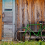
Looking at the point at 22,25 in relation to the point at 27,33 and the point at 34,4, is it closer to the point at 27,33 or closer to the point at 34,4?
the point at 27,33

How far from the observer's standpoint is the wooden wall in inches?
253

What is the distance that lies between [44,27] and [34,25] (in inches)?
26.4

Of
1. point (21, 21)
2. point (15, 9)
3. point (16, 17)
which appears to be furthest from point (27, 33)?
point (15, 9)

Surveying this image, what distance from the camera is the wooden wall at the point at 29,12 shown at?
6.41 meters

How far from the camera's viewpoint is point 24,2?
648cm

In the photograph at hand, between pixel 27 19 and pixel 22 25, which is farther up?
pixel 27 19

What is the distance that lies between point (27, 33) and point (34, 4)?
6.40 feet

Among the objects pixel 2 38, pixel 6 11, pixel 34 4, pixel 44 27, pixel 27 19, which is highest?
pixel 34 4

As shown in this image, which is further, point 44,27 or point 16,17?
point 16,17

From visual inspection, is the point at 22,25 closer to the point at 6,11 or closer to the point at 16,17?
the point at 16,17

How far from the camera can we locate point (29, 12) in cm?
643

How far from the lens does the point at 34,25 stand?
6414mm

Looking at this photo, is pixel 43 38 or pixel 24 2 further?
pixel 24 2

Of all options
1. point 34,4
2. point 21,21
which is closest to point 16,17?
point 21,21
